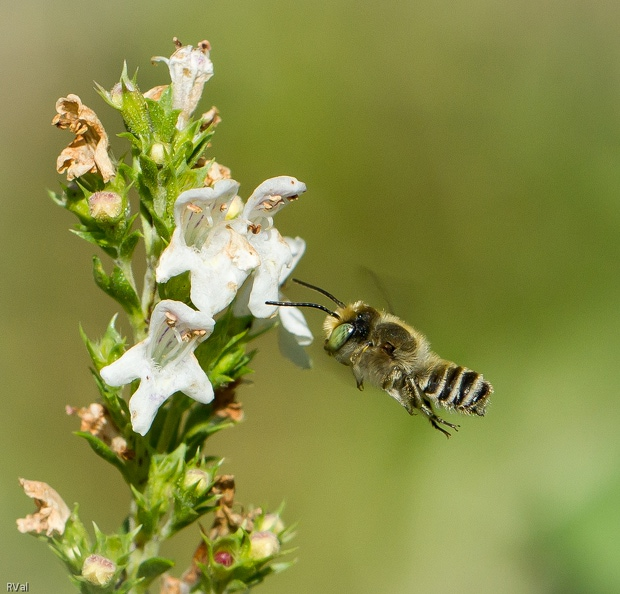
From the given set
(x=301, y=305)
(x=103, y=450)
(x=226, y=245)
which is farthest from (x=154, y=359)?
(x=301, y=305)

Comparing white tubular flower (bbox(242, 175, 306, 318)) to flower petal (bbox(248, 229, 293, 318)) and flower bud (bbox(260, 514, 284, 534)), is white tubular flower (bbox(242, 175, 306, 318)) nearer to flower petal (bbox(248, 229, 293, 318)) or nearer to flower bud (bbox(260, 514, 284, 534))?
flower petal (bbox(248, 229, 293, 318))

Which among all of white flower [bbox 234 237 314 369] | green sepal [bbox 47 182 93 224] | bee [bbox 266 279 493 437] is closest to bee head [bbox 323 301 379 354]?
bee [bbox 266 279 493 437]

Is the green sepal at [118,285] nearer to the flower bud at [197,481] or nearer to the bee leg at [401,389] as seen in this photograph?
the flower bud at [197,481]

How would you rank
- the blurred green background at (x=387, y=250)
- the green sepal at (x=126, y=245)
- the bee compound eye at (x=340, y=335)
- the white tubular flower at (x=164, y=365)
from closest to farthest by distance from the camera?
the white tubular flower at (x=164, y=365) → the green sepal at (x=126, y=245) → the bee compound eye at (x=340, y=335) → the blurred green background at (x=387, y=250)

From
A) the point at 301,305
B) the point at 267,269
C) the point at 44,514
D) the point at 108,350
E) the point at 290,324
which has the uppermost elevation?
the point at 267,269

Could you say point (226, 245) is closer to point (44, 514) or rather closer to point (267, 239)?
point (267, 239)

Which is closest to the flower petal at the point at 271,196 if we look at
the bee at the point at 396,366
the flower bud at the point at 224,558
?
the bee at the point at 396,366
